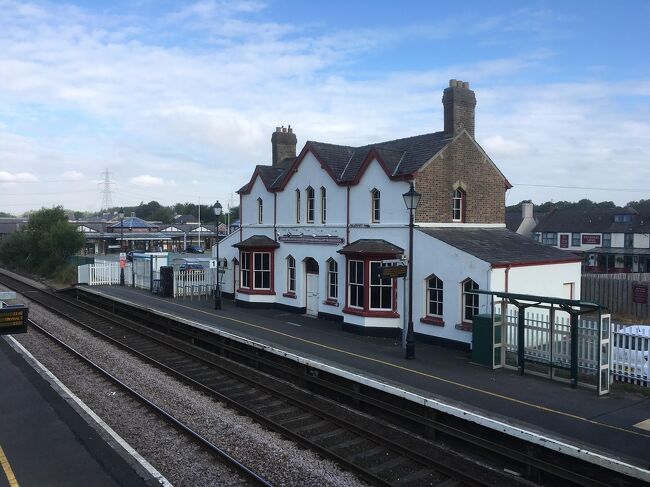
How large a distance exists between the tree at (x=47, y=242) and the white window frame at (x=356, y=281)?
35531 millimetres

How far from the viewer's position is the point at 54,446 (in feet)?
32.7

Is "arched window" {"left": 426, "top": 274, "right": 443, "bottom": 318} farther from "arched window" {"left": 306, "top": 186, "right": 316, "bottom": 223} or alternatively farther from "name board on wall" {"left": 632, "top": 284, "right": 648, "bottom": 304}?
"name board on wall" {"left": 632, "top": 284, "right": 648, "bottom": 304}

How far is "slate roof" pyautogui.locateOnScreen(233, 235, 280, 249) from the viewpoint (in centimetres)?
2575

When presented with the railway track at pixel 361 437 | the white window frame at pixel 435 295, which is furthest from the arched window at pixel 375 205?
the railway track at pixel 361 437

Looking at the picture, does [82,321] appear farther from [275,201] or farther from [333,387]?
[333,387]

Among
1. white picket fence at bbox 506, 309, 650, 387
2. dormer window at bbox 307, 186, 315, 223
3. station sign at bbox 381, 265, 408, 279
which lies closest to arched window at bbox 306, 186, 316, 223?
dormer window at bbox 307, 186, 315, 223

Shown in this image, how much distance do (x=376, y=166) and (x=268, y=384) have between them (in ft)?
32.9

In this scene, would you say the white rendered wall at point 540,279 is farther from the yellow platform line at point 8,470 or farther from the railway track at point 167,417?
the yellow platform line at point 8,470

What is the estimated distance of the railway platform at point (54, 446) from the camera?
8688mm

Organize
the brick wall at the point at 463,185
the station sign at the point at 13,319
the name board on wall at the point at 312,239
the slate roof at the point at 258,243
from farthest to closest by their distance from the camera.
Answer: the slate roof at the point at 258,243, the name board on wall at the point at 312,239, the brick wall at the point at 463,185, the station sign at the point at 13,319

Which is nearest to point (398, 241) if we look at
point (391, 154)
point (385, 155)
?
point (385, 155)

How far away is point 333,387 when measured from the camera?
12820 mm

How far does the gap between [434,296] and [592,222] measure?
154 feet

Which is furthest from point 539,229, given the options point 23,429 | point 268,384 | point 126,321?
point 23,429
